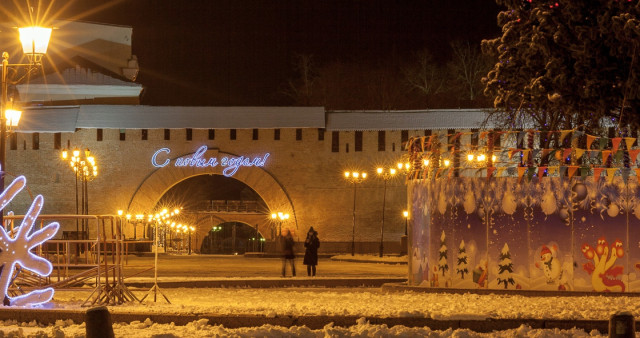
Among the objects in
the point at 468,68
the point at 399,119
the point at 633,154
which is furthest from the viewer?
the point at 468,68

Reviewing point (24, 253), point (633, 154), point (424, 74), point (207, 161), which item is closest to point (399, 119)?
point (207, 161)

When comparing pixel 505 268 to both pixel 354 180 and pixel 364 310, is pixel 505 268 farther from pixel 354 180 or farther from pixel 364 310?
pixel 354 180

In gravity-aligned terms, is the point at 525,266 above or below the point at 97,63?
below

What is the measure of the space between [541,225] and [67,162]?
130 feet

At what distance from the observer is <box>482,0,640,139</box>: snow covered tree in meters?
18.8

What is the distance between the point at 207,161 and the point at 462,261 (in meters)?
37.5

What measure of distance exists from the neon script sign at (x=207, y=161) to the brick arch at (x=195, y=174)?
163mm

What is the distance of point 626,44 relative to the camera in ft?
61.3

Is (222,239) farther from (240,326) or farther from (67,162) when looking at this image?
(240,326)

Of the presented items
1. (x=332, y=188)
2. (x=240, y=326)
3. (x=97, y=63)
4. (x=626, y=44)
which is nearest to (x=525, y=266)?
(x=626, y=44)

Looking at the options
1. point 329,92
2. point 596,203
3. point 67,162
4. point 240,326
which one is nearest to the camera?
point 240,326

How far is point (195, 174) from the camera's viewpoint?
5641 centimetres

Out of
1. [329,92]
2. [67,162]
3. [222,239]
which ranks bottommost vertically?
[222,239]

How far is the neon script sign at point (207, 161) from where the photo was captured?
5597 centimetres
